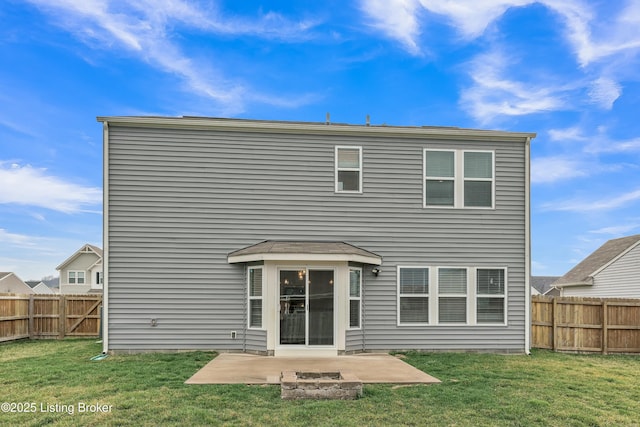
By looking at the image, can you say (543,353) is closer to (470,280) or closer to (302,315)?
(470,280)

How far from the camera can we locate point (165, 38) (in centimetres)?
1443

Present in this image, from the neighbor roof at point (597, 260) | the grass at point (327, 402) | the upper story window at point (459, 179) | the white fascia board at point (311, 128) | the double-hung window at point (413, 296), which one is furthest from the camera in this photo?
the neighbor roof at point (597, 260)

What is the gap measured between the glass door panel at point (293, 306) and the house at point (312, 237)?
0.07 ft

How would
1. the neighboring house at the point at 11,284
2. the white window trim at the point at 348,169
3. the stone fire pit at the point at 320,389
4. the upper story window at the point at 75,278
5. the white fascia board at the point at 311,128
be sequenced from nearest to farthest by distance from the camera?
the stone fire pit at the point at 320,389 → the white fascia board at the point at 311,128 → the white window trim at the point at 348,169 → the neighboring house at the point at 11,284 → the upper story window at the point at 75,278

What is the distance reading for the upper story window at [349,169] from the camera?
10.4 meters

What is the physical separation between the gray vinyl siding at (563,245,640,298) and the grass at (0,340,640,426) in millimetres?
11989

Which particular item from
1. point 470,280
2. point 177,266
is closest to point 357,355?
point 470,280

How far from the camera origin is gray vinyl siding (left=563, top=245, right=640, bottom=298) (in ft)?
61.8

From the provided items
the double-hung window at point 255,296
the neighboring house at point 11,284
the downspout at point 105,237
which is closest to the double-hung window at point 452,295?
the double-hung window at point 255,296

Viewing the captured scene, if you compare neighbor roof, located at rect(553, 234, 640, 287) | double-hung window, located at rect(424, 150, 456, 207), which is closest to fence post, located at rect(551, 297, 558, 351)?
double-hung window, located at rect(424, 150, 456, 207)

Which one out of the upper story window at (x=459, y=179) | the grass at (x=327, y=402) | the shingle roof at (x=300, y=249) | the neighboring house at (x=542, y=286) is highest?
the upper story window at (x=459, y=179)

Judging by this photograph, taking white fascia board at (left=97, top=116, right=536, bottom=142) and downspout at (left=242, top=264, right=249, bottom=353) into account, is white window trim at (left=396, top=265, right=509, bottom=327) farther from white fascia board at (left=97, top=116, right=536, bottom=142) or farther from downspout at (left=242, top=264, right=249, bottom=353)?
downspout at (left=242, top=264, right=249, bottom=353)

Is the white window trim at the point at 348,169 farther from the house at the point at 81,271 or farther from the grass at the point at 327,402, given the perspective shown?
the house at the point at 81,271

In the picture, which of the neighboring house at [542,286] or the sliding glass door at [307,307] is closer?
the sliding glass door at [307,307]
